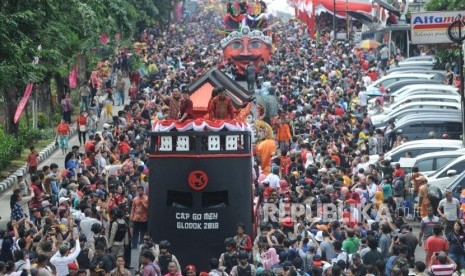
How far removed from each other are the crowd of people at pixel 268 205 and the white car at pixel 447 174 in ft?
2.05

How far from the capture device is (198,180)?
78.3 ft

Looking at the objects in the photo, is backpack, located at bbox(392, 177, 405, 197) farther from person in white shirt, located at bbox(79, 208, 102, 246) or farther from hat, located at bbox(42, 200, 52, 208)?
person in white shirt, located at bbox(79, 208, 102, 246)

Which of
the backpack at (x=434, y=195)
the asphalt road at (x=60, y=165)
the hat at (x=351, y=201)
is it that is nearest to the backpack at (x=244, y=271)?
the asphalt road at (x=60, y=165)

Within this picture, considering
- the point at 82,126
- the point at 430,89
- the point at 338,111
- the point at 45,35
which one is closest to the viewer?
the point at 45,35

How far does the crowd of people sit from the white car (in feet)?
2.05

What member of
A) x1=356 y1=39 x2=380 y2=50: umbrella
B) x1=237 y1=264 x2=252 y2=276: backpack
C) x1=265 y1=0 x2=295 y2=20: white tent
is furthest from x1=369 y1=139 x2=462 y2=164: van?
x1=265 y1=0 x2=295 y2=20: white tent

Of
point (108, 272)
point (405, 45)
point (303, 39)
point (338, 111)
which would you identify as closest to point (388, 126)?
point (338, 111)

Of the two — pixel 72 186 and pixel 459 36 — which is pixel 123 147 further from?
pixel 459 36

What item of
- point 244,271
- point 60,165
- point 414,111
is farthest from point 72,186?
point 414,111

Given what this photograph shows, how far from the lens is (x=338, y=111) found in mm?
42281

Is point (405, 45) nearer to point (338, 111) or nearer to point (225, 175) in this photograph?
point (338, 111)

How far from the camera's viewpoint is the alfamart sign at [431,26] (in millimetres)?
42031

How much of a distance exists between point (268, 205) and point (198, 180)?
10.6ft

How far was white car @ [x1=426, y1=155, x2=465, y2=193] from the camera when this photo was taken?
1188 inches
